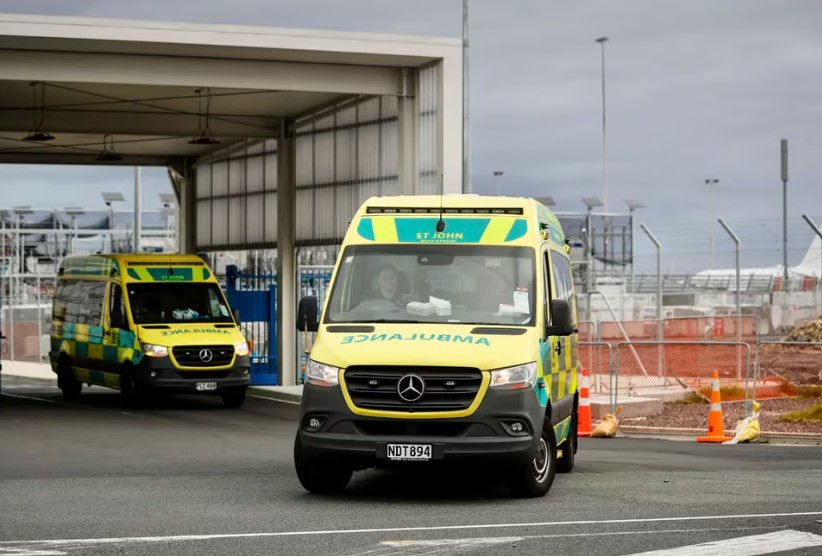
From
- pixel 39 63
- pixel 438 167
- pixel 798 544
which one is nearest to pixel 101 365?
pixel 39 63

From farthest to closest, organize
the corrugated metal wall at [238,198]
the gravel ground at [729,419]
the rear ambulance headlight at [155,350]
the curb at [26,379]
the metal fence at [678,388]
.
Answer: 1. the curb at [26,379]
2. the corrugated metal wall at [238,198]
3. the rear ambulance headlight at [155,350]
4. the metal fence at [678,388]
5. the gravel ground at [729,419]

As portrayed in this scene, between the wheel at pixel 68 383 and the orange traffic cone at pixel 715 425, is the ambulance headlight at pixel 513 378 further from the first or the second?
the wheel at pixel 68 383

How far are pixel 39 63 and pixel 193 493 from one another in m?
14.2

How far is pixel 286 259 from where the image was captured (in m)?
32.2

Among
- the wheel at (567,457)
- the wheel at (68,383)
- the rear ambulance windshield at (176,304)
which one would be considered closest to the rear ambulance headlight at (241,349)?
the rear ambulance windshield at (176,304)

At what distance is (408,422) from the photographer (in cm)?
1120

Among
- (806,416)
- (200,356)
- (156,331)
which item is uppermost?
(156,331)

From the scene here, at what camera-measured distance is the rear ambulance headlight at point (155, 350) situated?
2447 cm

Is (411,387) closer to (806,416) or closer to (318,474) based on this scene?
(318,474)

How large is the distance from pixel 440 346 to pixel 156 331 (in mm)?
14212

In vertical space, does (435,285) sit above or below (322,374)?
above

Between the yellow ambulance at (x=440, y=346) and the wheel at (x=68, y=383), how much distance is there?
1698cm

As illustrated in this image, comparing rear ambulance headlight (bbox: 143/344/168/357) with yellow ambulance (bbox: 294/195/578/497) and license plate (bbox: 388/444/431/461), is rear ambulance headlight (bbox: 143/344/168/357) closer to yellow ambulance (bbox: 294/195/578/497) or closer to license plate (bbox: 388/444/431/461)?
yellow ambulance (bbox: 294/195/578/497)

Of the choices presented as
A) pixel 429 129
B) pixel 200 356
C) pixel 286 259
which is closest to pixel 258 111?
pixel 286 259
